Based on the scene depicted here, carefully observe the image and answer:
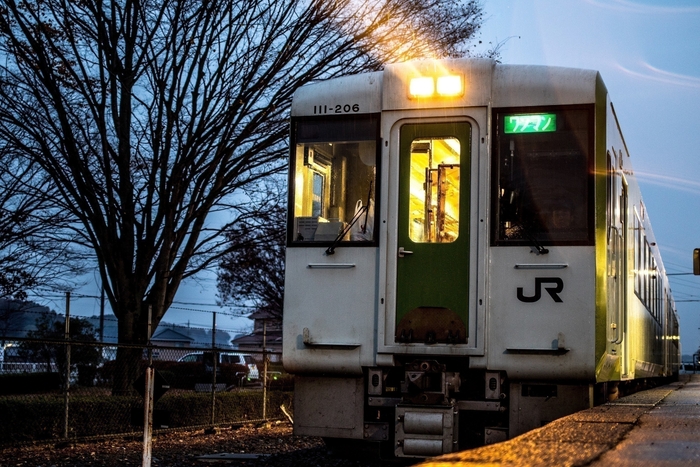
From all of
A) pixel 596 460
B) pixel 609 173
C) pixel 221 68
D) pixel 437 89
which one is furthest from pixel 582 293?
pixel 221 68

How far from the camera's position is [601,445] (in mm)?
3994

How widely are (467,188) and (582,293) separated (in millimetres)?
1285

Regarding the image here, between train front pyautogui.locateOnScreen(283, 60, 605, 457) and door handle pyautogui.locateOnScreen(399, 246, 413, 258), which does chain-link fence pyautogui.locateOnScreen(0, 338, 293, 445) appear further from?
door handle pyautogui.locateOnScreen(399, 246, 413, 258)

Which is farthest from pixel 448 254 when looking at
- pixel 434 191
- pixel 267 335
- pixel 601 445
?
pixel 267 335

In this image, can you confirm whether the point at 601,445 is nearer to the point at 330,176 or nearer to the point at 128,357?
the point at 330,176

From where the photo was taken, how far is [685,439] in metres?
4.27

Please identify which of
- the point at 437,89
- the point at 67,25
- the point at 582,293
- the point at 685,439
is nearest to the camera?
the point at 685,439

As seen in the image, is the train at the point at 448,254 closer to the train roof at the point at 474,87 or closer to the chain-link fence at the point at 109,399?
the train roof at the point at 474,87

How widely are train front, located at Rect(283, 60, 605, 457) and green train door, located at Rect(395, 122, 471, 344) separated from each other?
1cm

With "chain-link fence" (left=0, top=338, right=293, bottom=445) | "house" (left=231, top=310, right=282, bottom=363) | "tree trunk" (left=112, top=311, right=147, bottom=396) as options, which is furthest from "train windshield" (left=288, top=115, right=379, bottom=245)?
"tree trunk" (left=112, top=311, right=147, bottom=396)

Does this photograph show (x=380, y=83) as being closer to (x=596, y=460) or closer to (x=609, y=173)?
(x=609, y=173)

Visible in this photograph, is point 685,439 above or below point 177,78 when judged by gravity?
below

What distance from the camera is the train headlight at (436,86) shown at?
798 centimetres

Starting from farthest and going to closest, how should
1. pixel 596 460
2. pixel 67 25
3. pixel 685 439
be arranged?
pixel 67 25 < pixel 685 439 < pixel 596 460
